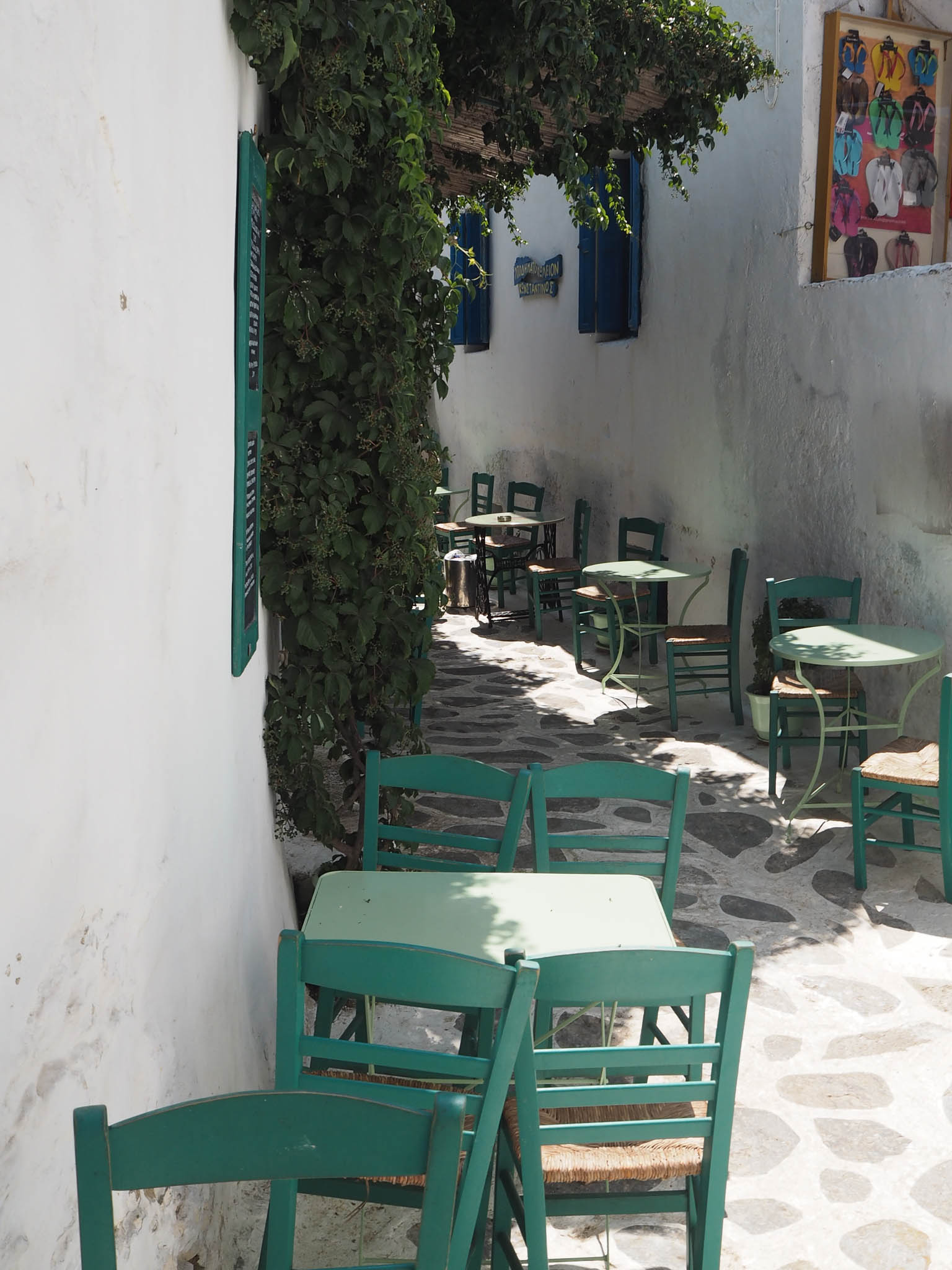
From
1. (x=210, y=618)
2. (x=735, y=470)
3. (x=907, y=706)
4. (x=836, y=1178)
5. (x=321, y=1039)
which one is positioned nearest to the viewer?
(x=321, y=1039)

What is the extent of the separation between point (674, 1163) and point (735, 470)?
596cm

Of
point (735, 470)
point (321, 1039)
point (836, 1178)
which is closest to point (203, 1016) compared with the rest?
point (321, 1039)

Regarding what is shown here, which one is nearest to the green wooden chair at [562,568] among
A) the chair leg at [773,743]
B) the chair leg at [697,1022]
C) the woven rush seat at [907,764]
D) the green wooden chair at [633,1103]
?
the chair leg at [773,743]

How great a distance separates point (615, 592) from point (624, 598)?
0.36 metres

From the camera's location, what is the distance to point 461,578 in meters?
10.9

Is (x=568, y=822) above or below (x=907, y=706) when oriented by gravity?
below

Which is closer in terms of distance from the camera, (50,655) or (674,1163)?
(50,655)

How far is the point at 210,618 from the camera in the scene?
265 cm

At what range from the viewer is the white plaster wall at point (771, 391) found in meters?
5.89

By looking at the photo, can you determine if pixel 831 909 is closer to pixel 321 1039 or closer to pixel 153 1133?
pixel 321 1039

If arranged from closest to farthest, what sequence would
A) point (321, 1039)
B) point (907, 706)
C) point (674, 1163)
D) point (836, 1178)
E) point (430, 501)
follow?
point (321, 1039) < point (674, 1163) < point (836, 1178) < point (430, 501) < point (907, 706)

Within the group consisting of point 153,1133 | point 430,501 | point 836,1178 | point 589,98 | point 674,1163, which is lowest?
point 836,1178

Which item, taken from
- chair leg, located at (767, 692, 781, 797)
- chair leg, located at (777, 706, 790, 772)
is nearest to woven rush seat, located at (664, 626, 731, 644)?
chair leg, located at (777, 706, 790, 772)

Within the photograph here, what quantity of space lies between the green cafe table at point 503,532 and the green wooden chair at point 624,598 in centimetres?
111
